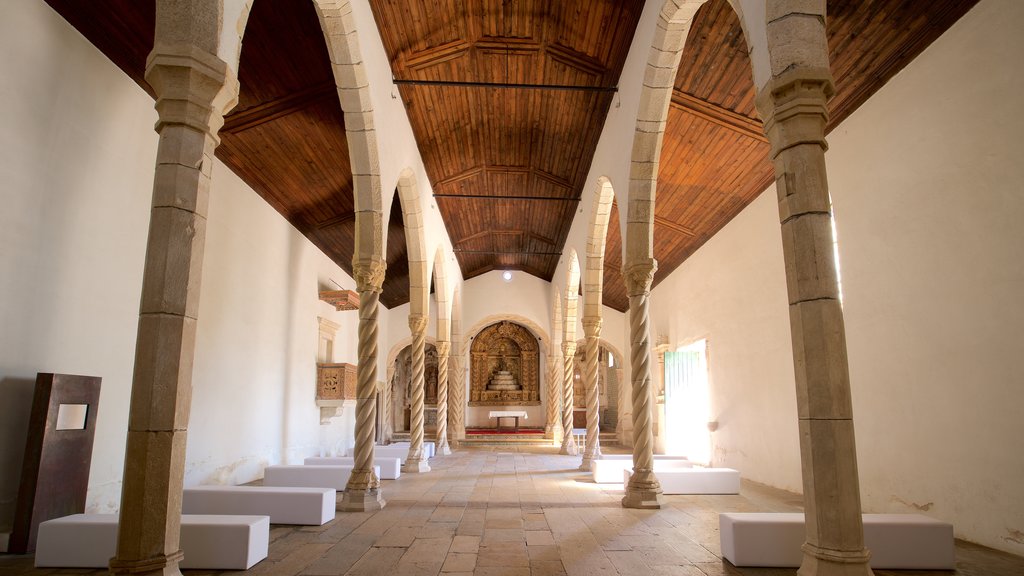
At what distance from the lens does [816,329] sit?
3.39 metres

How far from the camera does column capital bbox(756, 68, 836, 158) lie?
353cm

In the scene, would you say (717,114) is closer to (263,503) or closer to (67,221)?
(263,503)

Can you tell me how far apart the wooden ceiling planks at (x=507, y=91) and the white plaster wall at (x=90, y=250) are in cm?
308

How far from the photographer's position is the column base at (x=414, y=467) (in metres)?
10.7

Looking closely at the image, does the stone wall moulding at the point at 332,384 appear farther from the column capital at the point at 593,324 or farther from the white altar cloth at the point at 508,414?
the white altar cloth at the point at 508,414

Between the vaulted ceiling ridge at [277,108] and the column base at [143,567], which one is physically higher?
the vaulted ceiling ridge at [277,108]

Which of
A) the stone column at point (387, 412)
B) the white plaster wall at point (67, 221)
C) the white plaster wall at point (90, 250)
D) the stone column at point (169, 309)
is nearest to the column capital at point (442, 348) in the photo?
the stone column at point (387, 412)

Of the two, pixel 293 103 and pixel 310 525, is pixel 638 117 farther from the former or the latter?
pixel 310 525

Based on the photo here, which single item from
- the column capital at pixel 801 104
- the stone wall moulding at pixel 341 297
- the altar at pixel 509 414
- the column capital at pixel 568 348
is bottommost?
the altar at pixel 509 414

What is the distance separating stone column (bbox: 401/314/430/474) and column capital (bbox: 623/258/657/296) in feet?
Answer: 15.2

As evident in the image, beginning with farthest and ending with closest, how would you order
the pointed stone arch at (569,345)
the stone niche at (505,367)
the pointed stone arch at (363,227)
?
1. the stone niche at (505,367)
2. the pointed stone arch at (569,345)
3. the pointed stone arch at (363,227)

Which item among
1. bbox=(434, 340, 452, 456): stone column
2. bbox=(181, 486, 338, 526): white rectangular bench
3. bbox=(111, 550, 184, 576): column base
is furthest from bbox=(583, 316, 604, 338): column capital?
bbox=(111, 550, 184, 576): column base

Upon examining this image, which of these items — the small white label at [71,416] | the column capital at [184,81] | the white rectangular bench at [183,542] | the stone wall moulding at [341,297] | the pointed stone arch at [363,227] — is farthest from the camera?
the stone wall moulding at [341,297]

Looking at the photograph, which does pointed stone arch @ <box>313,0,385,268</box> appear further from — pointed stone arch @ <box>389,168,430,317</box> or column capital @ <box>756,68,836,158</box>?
column capital @ <box>756,68,836,158</box>
